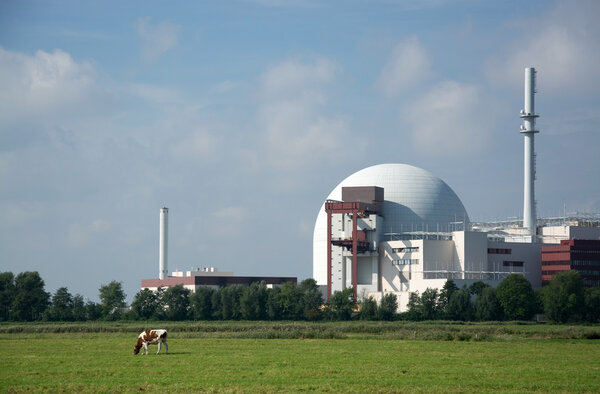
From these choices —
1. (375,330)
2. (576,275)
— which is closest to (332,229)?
(576,275)

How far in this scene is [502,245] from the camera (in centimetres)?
11794

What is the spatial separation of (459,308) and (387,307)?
898 cm

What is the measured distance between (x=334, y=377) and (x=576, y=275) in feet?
249

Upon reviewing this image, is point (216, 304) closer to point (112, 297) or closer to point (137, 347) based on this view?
point (112, 297)

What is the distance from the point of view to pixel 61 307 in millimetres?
114000

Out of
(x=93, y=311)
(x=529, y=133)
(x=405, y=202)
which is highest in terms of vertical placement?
(x=529, y=133)

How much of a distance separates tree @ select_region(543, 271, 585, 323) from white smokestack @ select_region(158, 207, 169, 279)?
65.5m

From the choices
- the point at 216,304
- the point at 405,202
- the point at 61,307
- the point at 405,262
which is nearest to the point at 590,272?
the point at 405,262

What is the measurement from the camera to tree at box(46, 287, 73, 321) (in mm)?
109875

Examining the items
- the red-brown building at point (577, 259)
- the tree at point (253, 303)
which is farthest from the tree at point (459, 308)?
the tree at point (253, 303)

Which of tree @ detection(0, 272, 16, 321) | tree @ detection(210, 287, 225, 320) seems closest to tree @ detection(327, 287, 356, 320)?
tree @ detection(210, 287, 225, 320)

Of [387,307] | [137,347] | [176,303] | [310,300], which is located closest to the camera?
[137,347]

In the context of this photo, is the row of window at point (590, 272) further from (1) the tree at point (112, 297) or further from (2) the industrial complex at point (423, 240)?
(1) the tree at point (112, 297)

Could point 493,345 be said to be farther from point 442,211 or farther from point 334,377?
point 442,211
